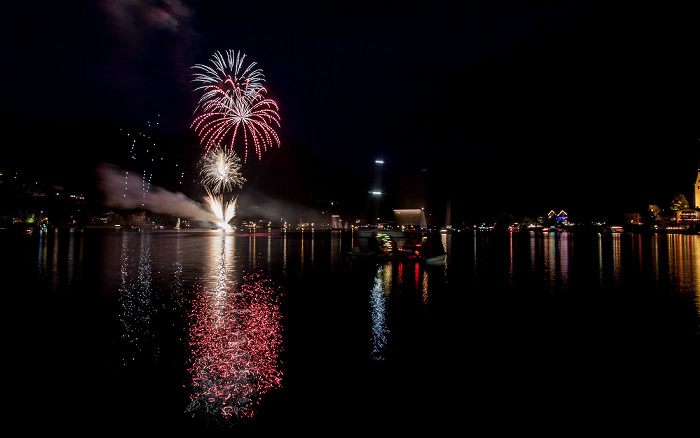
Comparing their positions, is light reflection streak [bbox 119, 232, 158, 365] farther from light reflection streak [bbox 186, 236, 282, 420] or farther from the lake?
light reflection streak [bbox 186, 236, 282, 420]

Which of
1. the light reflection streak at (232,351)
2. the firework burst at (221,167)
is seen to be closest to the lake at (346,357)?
the light reflection streak at (232,351)

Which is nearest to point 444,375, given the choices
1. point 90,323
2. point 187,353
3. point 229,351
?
point 229,351

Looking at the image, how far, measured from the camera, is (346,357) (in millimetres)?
6848

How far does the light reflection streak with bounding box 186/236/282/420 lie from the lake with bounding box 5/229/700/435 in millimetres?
34

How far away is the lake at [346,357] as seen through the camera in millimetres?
4844

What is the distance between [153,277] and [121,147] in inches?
7181

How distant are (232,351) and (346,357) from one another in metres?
1.79

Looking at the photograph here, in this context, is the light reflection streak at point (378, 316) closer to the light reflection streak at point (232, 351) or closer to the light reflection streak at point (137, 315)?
the light reflection streak at point (232, 351)

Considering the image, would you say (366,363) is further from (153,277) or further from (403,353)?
(153,277)

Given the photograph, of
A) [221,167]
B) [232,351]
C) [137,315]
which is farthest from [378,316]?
[221,167]

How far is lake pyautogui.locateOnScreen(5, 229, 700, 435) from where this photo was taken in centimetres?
484

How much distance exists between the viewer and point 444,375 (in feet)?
20.0

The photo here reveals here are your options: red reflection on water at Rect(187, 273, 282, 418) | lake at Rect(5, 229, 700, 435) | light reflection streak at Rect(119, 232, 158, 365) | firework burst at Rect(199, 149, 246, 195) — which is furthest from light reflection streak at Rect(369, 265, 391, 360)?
firework burst at Rect(199, 149, 246, 195)

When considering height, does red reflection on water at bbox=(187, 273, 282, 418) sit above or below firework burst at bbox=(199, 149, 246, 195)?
below
